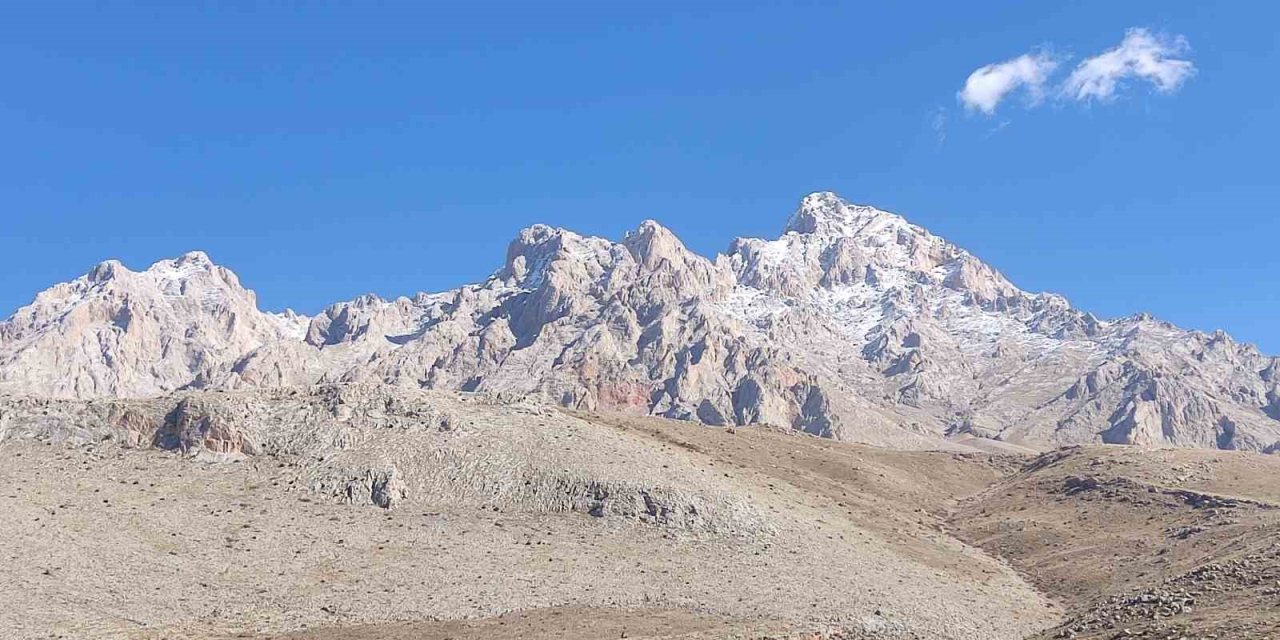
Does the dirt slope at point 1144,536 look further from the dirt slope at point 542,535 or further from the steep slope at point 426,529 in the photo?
the steep slope at point 426,529

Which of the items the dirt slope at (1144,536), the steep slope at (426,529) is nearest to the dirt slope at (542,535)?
the steep slope at (426,529)

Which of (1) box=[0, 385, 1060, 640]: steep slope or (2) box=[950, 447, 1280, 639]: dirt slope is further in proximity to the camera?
(1) box=[0, 385, 1060, 640]: steep slope

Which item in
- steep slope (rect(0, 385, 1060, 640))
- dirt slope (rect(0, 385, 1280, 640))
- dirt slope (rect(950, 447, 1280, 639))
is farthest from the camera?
steep slope (rect(0, 385, 1060, 640))

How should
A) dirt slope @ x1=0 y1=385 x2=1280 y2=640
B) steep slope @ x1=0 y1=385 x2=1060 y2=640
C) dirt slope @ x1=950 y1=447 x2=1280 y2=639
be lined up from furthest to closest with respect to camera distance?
1. steep slope @ x1=0 y1=385 x2=1060 y2=640
2. dirt slope @ x1=0 y1=385 x2=1280 y2=640
3. dirt slope @ x1=950 y1=447 x2=1280 y2=639

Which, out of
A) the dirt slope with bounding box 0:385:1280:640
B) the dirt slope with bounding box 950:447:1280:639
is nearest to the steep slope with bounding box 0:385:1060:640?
the dirt slope with bounding box 0:385:1280:640

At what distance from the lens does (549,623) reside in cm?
5784

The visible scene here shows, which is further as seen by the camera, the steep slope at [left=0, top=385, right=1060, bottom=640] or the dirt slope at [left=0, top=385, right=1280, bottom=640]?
the steep slope at [left=0, top=385, right=1060, bottom=640]

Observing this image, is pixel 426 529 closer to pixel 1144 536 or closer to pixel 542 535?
pixel 542 535

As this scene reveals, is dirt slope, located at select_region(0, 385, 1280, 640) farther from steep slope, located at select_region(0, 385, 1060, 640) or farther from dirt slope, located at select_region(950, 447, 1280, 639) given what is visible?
dirt slope, located at select_region(950, 447, 1280, 639)

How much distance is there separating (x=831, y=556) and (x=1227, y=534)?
27909 mm

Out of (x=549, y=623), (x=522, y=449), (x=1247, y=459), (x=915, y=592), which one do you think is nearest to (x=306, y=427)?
(x=522, y=449)

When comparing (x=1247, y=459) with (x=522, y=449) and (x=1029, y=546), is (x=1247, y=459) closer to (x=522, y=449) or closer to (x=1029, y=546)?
(x=1029, y=546)

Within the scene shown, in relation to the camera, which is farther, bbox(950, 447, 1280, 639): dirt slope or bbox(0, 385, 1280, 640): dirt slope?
bbox(0, 385, 1280, 640): dirt slope

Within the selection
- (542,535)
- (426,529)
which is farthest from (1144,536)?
(426,529)
